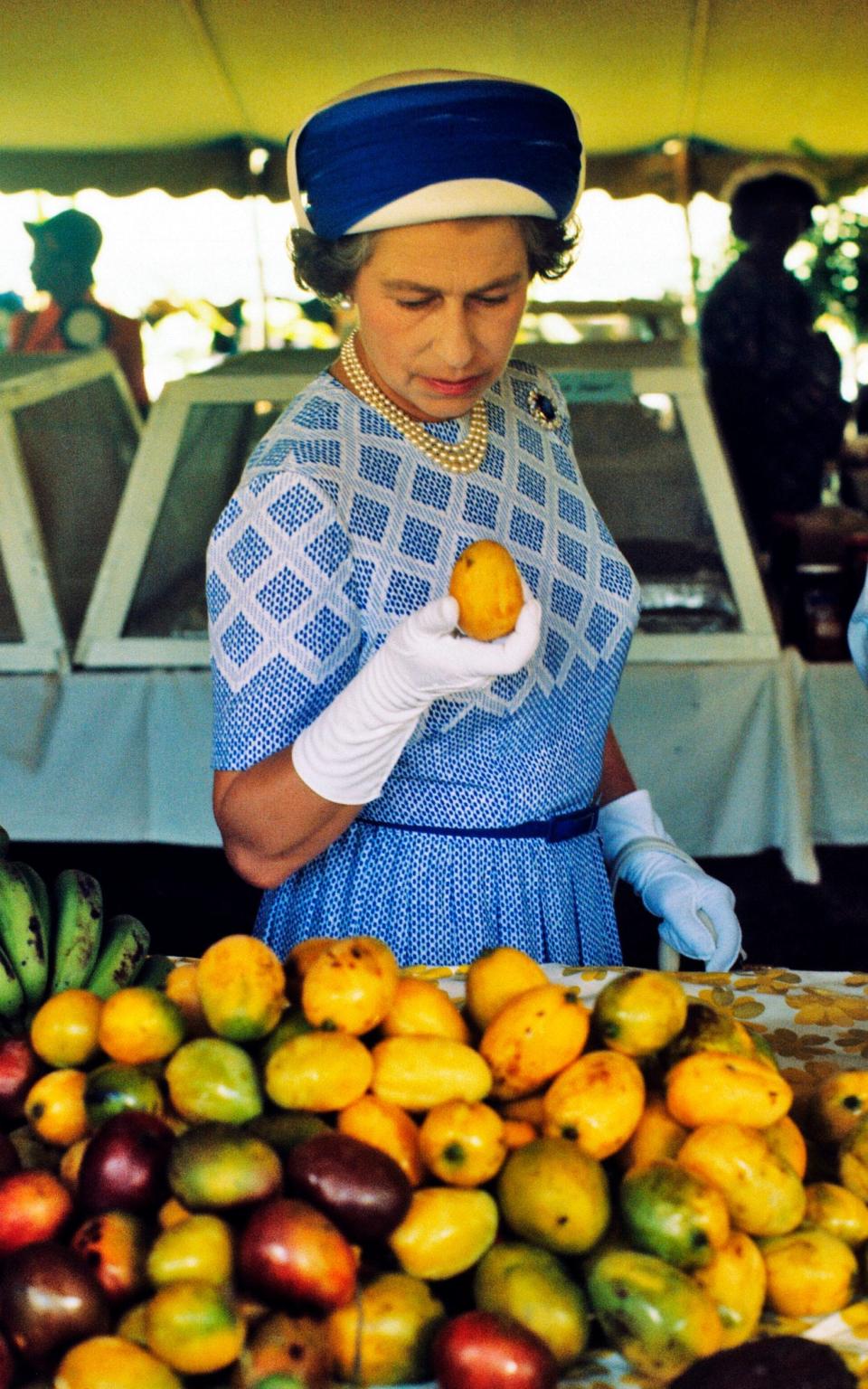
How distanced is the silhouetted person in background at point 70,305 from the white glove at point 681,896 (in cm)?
403

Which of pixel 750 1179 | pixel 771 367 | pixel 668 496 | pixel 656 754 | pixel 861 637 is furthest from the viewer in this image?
pixel 771 367

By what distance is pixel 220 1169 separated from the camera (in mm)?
1010

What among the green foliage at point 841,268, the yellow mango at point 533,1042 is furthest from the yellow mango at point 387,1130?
the green foliage at point 841,268

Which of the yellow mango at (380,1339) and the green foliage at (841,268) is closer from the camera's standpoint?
the yellow mango at (380,1339)

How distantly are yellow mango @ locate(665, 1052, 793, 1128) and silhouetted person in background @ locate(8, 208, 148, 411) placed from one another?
4.83m

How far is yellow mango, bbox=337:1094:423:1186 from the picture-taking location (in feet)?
3.59

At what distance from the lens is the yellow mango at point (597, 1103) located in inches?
43.9

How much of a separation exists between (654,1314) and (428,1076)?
0.28m


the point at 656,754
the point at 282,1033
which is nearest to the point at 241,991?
the point at 282,1033

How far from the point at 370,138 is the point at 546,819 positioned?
0.97 m

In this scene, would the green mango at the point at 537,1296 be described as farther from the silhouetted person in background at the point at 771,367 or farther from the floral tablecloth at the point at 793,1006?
the silhouetted person in background at the point at 771,367

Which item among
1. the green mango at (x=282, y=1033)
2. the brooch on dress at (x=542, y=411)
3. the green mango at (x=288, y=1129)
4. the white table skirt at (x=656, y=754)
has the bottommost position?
the white table skirt at (x=656, y=754)

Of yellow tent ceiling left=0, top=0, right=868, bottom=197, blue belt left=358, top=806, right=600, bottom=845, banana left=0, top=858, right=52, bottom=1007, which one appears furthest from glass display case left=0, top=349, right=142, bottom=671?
banana left=0, top=858, right=52, bottom=1007

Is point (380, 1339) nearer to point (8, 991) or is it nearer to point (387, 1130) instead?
point (387, 1130)
